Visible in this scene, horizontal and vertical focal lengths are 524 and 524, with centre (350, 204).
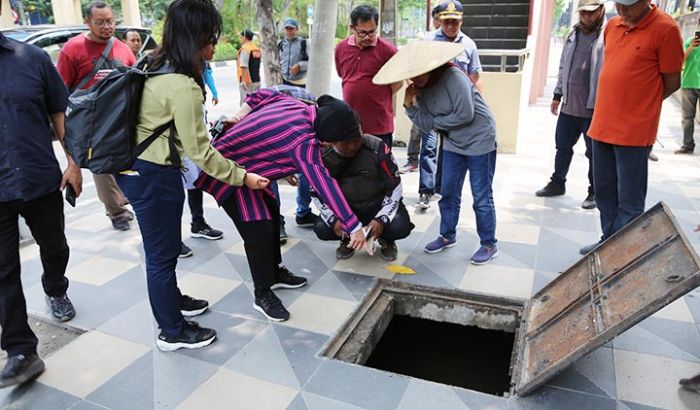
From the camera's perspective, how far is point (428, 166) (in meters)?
4.99

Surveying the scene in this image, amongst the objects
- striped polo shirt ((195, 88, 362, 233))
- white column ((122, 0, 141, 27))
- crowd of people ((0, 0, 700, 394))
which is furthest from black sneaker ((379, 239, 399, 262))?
white column ((122, 0, 141, 27))

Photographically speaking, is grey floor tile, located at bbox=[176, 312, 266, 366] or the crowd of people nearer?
the crowd of people

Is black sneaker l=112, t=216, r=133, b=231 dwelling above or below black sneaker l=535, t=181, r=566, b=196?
below

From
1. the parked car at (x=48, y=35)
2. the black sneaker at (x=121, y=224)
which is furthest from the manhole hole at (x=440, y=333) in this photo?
the parked car at (x=48, y=35)

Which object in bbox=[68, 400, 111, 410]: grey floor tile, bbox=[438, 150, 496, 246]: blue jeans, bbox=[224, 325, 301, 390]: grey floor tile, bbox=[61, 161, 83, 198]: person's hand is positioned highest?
bbox=[61, 161, 83, 198]: person's hand

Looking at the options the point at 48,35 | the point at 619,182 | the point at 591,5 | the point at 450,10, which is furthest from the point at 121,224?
the point at 48,35

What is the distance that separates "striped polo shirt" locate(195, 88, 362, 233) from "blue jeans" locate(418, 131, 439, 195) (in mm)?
2223

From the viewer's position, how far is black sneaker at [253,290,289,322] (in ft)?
9.99

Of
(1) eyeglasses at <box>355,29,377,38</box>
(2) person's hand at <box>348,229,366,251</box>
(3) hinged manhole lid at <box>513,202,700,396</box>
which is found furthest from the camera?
(1) eyeglasses at <box>355,29,377,38</box>

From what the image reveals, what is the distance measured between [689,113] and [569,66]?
10.8 feet

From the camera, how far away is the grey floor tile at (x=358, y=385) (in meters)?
2.36

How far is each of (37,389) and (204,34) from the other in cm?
186

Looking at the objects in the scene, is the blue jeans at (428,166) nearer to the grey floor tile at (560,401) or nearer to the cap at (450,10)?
the cap at (450,10)

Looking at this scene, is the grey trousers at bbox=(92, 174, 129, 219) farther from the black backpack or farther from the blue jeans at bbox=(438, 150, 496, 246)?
the blue jeans at bbox=(438, 150, 496, 246)
